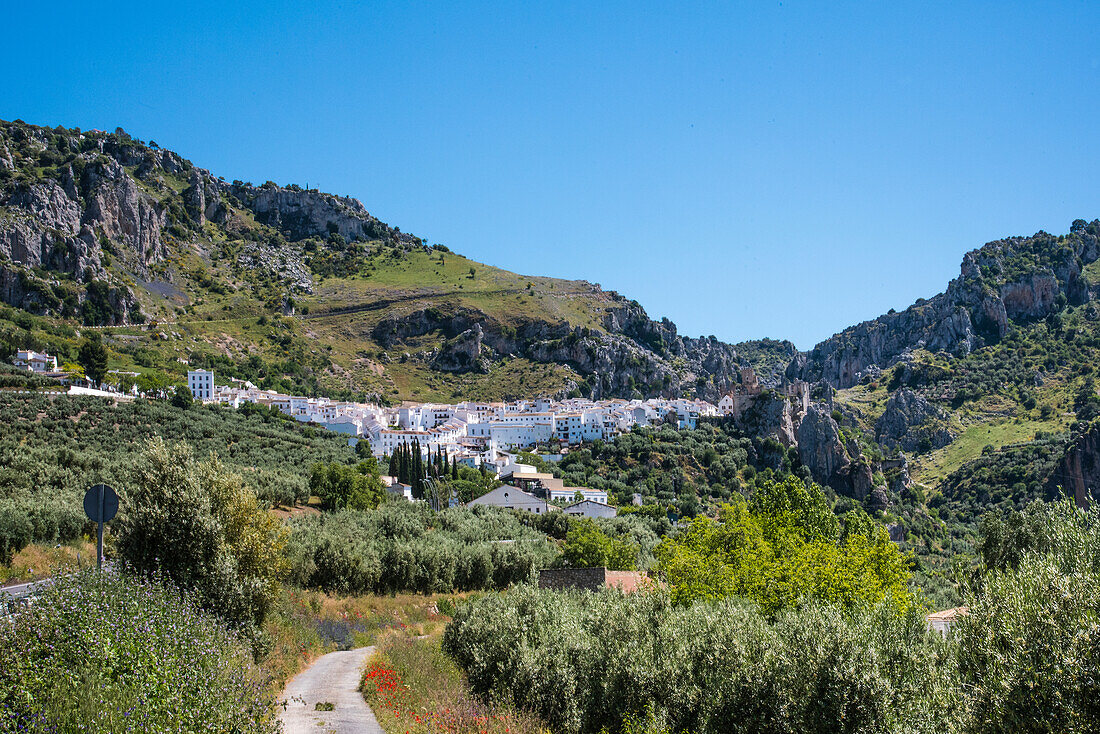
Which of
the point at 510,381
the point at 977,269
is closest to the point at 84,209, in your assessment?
the point at 510,381

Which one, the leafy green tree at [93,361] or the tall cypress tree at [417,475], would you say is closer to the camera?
the tall cypress tree at [417,475]

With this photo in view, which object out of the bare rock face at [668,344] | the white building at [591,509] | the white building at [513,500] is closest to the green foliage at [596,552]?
the white building at [513,500]

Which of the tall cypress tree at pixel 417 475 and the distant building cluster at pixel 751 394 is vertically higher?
the distant building cluster at pixel 751 394

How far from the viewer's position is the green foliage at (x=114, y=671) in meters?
6.99

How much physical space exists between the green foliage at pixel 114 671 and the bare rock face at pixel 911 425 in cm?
13255

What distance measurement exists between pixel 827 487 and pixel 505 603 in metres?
93.1

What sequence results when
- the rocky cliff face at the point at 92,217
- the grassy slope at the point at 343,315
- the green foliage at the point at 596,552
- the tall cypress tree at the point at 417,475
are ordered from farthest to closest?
the grassy slope at the point at 343,315 < the rocky cliff face at the point at 92,217 < the tall cypress tree at the point at 417,475 < the green foliage at the point at 596,552

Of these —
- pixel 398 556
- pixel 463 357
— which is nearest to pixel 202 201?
pixel 463 357

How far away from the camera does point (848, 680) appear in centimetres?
1030

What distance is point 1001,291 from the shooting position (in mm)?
164250

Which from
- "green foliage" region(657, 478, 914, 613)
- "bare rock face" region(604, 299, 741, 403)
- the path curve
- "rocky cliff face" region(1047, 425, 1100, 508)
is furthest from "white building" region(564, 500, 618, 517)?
"bare rock face" region(604, 299, 741, 403)

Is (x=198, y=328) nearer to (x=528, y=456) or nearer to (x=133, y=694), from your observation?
(x=528, y=456)

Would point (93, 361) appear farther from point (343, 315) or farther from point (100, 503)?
point (343, 315)

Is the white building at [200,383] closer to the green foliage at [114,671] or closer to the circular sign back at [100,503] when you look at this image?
the circular sign back at [100,503]
